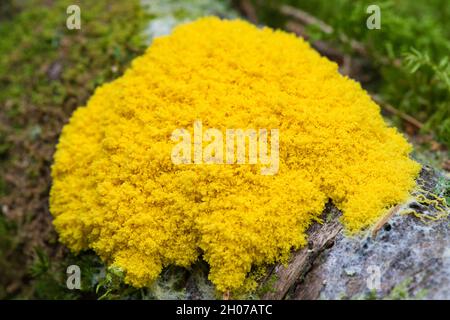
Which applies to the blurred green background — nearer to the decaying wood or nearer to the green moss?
the green moss

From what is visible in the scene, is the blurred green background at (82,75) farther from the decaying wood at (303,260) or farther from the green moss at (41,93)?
the decaying wood at (303,260)

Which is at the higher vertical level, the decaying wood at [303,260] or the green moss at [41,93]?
the green moss at [41,93]

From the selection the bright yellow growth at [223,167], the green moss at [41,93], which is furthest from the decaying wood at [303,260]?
the green moss at [41,93]

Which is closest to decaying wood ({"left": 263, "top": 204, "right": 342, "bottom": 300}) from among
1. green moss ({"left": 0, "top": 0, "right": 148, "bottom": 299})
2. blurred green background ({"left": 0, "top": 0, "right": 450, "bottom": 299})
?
blurred green background ({"left": 0, "top": 0, "right": 450, "bottom": 299})

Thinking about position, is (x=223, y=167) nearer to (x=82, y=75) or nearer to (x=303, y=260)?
(x=303, y=260)

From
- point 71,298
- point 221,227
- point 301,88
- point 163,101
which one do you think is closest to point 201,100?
point 163,101

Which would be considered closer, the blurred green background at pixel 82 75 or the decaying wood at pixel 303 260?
the decaying wood at pixel 303 260

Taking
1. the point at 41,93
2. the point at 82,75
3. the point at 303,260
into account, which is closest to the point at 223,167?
the point at 303,260
